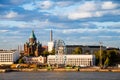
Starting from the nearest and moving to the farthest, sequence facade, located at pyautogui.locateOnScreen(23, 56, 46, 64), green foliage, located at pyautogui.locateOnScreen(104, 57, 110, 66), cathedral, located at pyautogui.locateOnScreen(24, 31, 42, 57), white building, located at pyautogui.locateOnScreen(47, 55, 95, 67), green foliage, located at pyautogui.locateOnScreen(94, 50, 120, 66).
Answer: green foliage, located at pyautogui.locateOnScreen(104, 57, 110, 66) → green foliage, located at pyautogui.locateOnScreen(94, 50, 120, 66) → white building, located at pyautogui.locateOnScreen(47, 55, 95, 67) → facade, located at pyautogui.locateOnScreen(23, 56, 46, 64) → cathedral, located at pyautogui.locateOnScreen(24, 31, 42, 57)

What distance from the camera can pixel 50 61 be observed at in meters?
115

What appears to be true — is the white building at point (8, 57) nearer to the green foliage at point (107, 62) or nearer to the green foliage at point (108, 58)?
the green foliage at point (108, 58)

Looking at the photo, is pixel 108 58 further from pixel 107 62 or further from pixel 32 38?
pixel 32 38

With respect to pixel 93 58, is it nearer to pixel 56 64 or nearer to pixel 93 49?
pixel 56 64

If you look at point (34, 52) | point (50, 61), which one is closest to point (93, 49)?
point (34, 52)

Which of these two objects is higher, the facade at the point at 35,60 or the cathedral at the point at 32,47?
the cathedral at the point at 32,47

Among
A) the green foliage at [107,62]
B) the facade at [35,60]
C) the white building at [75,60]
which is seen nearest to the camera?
the green foliage at [107,62]

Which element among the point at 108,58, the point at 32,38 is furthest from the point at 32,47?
the point at 108,58

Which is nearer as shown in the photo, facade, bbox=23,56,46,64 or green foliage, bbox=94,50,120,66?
green foliage, bbox=94,50,120,66

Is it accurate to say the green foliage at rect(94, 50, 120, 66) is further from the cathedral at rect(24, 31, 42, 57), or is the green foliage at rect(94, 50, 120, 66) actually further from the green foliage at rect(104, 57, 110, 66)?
the cathedral at rect(24, 31, 42, 57)

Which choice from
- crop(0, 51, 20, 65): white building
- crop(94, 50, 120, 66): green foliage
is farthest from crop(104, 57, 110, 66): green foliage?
crop(0, 51, 20, 65): white building

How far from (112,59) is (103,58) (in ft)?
12.5

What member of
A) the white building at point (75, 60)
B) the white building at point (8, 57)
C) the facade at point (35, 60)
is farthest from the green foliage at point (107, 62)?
the white building at point (8, 57)

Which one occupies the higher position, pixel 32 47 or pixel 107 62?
pixel 32 47
